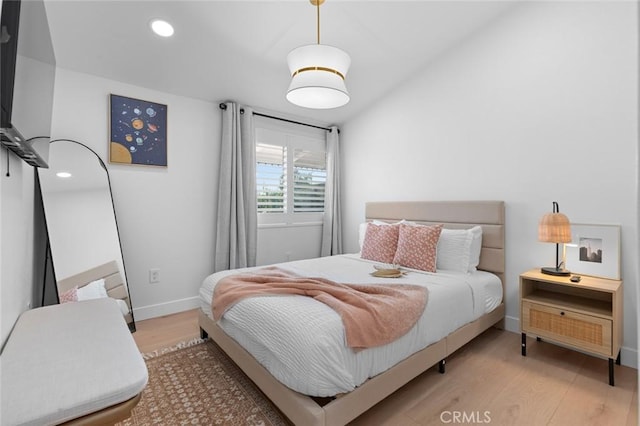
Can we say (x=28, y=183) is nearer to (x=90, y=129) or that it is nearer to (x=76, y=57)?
(x=90, y=129)

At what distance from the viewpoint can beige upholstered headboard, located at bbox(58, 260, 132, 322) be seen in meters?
2.48

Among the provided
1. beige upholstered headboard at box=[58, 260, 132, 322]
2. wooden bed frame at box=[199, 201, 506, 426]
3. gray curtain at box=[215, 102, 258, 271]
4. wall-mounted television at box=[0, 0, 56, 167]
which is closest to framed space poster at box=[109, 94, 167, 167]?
gray curtain at box=[215, 102, 258, 271]

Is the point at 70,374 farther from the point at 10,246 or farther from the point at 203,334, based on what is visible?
the point at 203,334

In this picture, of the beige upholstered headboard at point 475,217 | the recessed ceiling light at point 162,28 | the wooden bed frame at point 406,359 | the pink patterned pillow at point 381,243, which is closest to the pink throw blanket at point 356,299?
the wooden bed frame at point 406,359

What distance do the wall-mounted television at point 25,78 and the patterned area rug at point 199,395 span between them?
147cm

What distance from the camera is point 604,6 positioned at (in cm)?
219

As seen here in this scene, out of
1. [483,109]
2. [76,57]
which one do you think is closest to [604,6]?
[483,109]

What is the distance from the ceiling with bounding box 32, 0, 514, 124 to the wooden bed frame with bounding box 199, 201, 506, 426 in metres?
1.66

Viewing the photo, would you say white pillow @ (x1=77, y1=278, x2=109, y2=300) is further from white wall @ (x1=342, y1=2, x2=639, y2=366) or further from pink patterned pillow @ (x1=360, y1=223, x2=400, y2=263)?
white wall @ (x1=342, y1=2, x2=639, y2=366)

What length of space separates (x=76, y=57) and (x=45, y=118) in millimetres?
1385

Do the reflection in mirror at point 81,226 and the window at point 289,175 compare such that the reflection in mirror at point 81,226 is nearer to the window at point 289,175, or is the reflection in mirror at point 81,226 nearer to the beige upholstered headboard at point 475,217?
the window at point 289,175

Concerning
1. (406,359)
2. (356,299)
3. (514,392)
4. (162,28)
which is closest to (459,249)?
(514,392)

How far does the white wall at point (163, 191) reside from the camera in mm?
2674

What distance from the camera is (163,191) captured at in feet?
10.1
